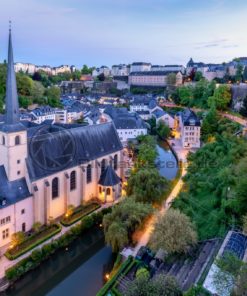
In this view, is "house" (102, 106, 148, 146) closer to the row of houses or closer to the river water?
the river water

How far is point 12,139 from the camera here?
1051 inches

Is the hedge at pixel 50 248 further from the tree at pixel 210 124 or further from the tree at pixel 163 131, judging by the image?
the tree at pixel 163 131

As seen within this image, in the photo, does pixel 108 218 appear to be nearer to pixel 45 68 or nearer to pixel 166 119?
pixel 166 119

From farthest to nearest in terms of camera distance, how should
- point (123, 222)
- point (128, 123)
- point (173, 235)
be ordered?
point (128, 123) < point (123, 222) < point (173, 235)

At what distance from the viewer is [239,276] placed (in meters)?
13.7

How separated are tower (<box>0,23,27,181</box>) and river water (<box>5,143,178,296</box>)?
8622 mm

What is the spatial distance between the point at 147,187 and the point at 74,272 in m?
10.9

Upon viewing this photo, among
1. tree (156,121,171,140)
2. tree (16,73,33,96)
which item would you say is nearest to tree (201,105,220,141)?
tree (156,121,171,140)

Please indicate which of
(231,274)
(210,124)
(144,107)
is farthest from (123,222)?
(144,107)

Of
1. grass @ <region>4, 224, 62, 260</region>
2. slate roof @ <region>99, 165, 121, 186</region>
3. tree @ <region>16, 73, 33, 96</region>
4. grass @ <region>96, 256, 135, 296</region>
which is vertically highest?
tree @ <region>16, 73, 33, 96</region>

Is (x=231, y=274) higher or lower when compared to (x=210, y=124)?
lower

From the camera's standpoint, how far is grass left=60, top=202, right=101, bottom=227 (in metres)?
30.2

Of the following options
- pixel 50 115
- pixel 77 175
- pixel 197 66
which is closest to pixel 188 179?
pixel 77 175

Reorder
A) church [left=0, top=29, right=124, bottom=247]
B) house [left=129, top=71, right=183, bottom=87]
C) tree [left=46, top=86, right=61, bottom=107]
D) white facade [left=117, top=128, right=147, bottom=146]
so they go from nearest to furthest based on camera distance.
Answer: church [left=0, top=29, right=124, bottom=247]
white facade [left=117, top=128, right=147, bottom=146]
tree [left=46, top=86, right=61, bottom=107]
house [left=129, top=71, right=183, bottom=87]
